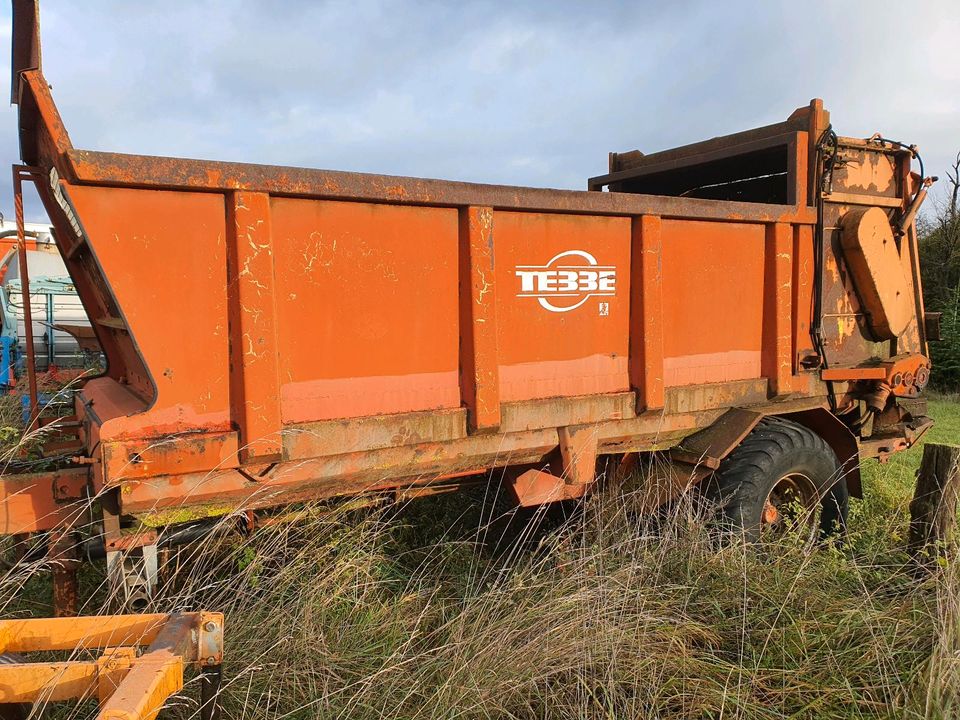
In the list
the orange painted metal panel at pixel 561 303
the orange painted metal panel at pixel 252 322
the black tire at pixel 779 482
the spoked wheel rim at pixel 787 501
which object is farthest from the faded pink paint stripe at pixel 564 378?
the spoked wheel rim at pixel 787 501

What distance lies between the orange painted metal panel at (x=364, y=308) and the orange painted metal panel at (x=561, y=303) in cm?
28

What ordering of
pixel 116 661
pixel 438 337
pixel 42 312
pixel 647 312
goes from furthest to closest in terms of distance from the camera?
pixel 42 312, pixel 647 312, pixel 438 337, pixel 116 661

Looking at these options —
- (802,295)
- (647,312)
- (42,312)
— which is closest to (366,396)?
(647,312)

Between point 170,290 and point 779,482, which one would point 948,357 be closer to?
point 779,482

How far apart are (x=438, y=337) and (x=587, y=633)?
1.38 metres

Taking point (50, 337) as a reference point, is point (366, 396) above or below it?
below

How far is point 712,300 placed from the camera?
12.7 feet

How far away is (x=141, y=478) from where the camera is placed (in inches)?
97.0

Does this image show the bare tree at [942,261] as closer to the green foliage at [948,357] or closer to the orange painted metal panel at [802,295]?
the green foliage at [948,357]

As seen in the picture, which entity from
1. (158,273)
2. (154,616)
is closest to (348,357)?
(158,273)

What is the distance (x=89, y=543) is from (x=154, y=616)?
0.70 meters

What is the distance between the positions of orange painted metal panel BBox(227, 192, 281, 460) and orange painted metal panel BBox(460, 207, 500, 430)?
861 mm

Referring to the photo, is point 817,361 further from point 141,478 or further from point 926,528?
point 141,478

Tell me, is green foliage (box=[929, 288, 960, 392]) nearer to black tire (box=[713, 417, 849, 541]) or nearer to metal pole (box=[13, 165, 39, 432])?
black tire (box=[713, 417, 849, 541])
